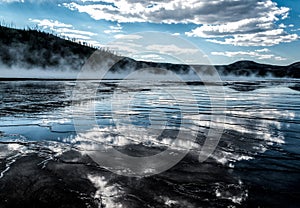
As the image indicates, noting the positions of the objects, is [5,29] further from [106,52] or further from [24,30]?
[106,52]

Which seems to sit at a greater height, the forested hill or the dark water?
the forested hill

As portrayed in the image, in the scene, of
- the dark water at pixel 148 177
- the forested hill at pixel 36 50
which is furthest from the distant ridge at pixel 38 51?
the dark water at pixel 148 177

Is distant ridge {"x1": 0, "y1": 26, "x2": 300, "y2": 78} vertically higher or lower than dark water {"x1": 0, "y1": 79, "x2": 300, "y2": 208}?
higher

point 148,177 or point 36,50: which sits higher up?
point 36,50

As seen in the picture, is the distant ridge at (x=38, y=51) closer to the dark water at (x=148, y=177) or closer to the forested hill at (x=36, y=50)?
the forested hill at (x=36, y=50)

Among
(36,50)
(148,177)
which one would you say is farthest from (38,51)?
(148,177)

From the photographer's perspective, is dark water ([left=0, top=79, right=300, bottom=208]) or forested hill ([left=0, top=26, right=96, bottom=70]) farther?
forested hill ([left=0, top=26, right=96, bottom=70])

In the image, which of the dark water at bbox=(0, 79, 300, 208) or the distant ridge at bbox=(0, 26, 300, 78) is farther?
the distant ridge at bbox=(0, 26, 300, 78)

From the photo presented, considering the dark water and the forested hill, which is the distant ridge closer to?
the forested hill

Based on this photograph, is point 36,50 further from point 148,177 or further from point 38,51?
point 148,177

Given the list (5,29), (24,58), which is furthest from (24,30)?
(24,58)

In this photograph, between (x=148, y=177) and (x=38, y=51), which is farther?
(x=38, y=51)

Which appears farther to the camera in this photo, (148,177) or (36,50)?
(36,50)

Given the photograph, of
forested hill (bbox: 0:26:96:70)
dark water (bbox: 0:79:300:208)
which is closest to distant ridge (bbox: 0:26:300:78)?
forested hill (bbox: 0:26:96:70)
